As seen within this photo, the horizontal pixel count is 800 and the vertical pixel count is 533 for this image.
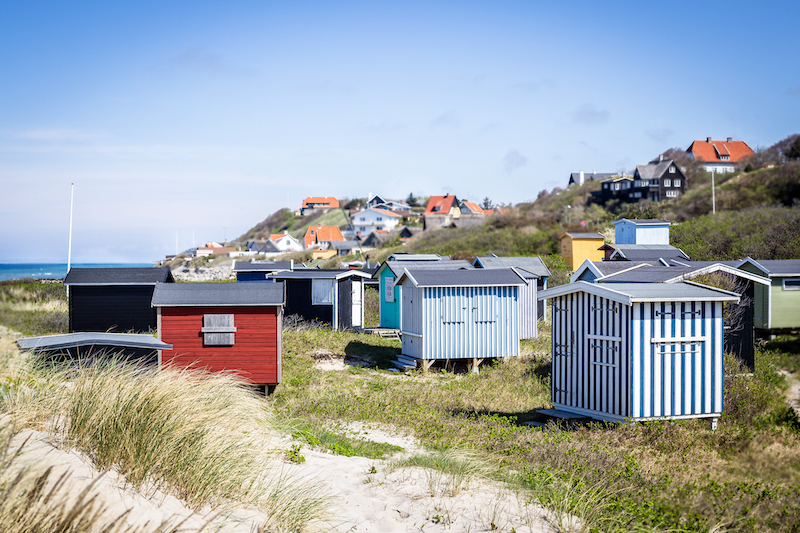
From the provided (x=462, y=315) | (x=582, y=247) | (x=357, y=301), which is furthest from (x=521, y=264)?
(x=582, y=247)

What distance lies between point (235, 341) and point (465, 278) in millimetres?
7218

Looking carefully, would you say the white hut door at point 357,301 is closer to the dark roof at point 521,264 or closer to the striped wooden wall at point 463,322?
the dark roof at point 521,264

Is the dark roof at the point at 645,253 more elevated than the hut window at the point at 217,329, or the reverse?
the dark roof at the point at 645,253

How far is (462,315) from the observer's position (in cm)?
1914

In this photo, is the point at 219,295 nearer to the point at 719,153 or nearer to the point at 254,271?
the point at 254,271

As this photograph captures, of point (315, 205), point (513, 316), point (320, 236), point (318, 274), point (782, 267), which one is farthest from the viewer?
point (315, 205)

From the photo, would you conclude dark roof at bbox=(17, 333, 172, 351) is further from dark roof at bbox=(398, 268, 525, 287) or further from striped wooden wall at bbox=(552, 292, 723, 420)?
striped wooden wall at bbox=(552, 292, 723, 420)

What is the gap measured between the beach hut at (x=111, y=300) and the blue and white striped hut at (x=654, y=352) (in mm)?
17075

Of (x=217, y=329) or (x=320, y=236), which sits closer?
(x=217, y=329)

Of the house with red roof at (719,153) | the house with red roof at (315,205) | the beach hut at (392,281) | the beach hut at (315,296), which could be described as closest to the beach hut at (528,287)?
the beach hut at (392,281)

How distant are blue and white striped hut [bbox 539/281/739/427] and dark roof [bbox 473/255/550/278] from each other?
15.8m

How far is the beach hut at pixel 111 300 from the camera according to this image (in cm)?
2314

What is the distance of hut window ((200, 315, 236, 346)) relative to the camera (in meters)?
15.5

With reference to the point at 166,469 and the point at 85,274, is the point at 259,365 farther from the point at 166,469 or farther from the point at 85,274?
the point at 85,274
